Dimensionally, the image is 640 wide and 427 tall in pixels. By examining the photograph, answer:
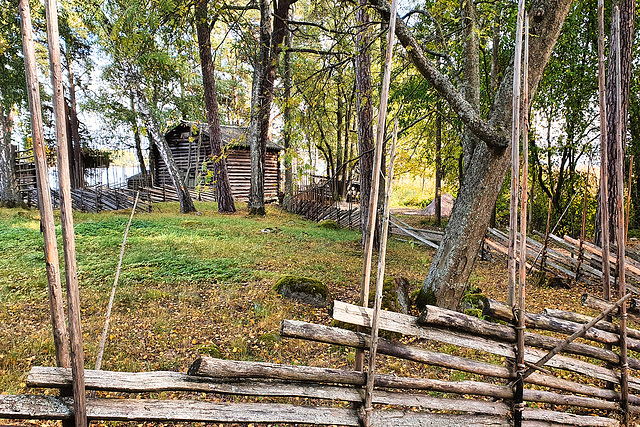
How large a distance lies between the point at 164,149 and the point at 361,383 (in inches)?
478

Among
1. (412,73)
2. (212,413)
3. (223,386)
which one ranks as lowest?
(212,413)

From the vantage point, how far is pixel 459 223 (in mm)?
4145

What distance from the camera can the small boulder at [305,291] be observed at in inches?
190

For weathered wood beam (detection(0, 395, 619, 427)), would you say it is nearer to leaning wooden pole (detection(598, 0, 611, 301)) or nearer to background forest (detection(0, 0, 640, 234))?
leaning wooden pole (detection(598, 0, 611, 301))

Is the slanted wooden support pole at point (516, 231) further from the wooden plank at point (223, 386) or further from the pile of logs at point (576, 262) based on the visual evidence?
the pile of logs at point (576, 262)

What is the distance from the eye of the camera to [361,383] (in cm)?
211

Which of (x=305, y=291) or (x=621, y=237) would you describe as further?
(x=305, y=291)

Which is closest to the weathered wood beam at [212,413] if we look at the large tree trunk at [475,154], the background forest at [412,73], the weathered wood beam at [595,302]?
the weathered wood beam at [595,302]

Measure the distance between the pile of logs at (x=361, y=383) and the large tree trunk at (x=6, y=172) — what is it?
1414cm

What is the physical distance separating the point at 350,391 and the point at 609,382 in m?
2.40

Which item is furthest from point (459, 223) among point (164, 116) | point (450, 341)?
point (164, 116)

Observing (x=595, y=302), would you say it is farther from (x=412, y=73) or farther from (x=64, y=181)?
(x=412, y=73)

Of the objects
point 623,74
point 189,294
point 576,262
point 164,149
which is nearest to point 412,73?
point 623,74

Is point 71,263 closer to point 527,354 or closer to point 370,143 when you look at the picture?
point 527,354
